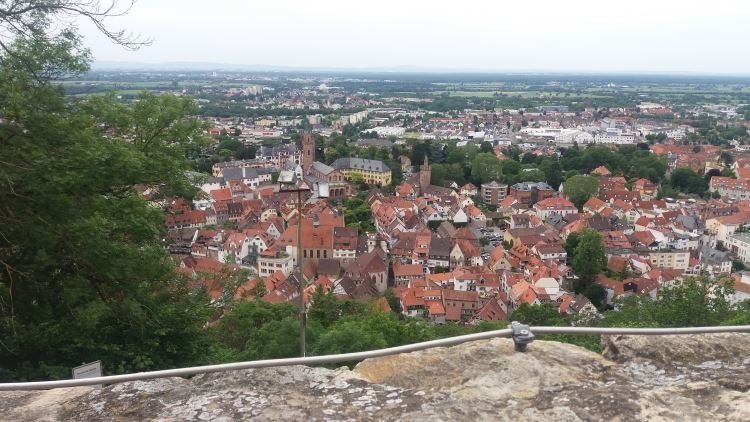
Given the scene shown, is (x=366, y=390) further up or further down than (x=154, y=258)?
further up

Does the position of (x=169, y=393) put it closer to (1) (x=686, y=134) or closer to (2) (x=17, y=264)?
(2) (x=17, y=264)

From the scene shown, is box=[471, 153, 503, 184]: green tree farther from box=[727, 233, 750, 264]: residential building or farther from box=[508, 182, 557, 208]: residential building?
box=[727, 233, 750, 264]: residential building

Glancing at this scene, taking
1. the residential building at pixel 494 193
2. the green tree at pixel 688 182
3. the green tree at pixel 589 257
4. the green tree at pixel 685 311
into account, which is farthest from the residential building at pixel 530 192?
the green tree at pixel 685 311

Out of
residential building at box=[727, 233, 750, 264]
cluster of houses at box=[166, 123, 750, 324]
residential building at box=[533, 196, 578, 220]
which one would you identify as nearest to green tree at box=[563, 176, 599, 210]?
cluster of houses at box=[166, 123, 750, 324]

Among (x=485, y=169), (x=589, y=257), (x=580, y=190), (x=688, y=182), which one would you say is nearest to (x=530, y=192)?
(x=580, y=190)

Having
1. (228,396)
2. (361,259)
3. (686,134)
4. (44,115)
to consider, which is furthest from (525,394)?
(686,134)

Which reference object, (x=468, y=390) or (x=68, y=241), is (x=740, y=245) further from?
(x=468, y=390)
